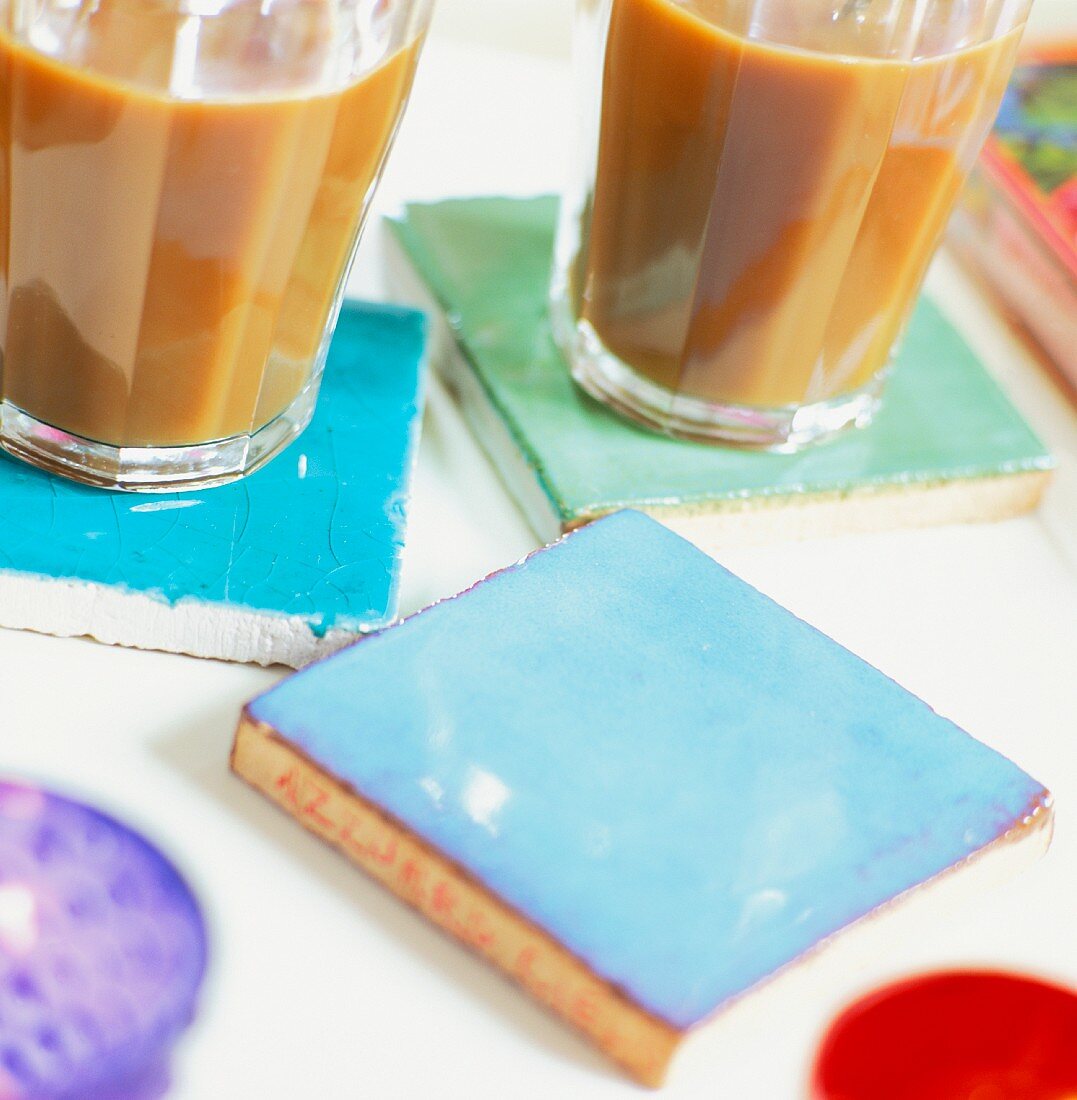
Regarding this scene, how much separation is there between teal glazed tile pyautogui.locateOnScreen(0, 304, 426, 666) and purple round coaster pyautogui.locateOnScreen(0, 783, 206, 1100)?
0.07 metres

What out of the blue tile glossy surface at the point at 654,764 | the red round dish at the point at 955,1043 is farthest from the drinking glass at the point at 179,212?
the red round dish at the point at 955,1043

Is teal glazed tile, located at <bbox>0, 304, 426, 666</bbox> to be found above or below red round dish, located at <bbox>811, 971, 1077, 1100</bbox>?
above

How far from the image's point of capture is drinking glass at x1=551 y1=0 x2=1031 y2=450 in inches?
20.1

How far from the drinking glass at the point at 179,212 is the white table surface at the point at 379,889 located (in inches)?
2.8

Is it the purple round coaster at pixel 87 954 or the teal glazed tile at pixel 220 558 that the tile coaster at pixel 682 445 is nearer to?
the teal glazed tile at pixel 220 558

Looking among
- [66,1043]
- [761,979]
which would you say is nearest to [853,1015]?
[761,979]

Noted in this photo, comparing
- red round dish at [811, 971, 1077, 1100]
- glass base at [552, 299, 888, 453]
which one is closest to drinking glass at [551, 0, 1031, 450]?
glass base at [552, 299, 888, 453]

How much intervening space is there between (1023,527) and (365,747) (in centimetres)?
32

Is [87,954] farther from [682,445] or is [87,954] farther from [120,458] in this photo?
[682,445]

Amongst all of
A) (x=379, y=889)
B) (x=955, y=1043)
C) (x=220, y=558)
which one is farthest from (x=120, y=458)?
(x=955, y=1043)

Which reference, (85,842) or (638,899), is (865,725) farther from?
(85,842)

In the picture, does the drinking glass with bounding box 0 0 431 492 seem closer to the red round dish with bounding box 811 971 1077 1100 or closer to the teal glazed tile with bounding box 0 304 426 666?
the teal glazed tile with bounding box 0 304 426 666

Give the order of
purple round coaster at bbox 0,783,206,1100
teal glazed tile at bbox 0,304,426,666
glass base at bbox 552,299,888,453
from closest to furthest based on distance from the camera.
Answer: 1. purple round coaster at bbox 0,783,206,1100
2. teal glazed tile at bbox 0,304,426,666
3. glass base at bbox 552,299,888,453

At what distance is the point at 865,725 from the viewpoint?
46cm
